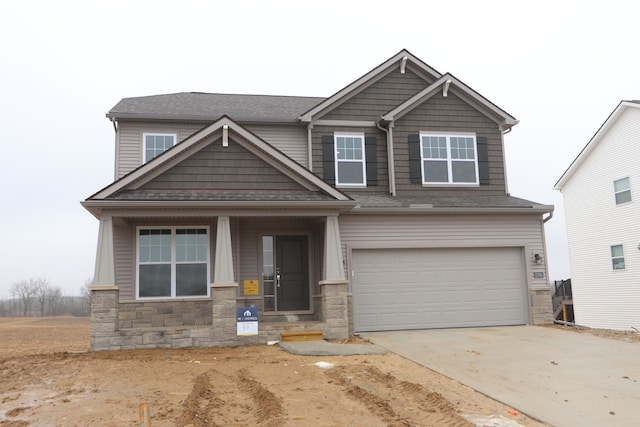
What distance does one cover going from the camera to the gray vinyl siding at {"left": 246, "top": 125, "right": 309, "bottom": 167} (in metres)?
15.0

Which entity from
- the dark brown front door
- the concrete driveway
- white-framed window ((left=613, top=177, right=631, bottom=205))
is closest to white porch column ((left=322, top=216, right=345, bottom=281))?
the concrete driveway

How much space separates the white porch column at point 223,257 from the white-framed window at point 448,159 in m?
5.88

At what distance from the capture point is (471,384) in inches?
301

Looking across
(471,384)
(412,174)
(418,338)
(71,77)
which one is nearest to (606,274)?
(412,174)

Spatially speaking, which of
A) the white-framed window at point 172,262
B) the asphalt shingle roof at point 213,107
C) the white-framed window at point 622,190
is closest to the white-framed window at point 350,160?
the asphalt shingle roof at point 213,107

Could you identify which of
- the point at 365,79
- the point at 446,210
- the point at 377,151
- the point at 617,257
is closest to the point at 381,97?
the point at 365,79

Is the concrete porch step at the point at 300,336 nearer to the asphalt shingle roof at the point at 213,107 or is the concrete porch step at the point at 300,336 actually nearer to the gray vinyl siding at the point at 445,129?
the gray vinyl siding at the point at 445,129

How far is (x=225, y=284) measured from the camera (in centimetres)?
1139

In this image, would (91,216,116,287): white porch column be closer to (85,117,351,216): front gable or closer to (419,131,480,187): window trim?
(85,117,351,216): front gable

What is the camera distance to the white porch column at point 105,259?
1115cm

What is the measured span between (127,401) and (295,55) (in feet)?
80.4

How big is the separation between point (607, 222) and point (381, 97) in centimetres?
1162

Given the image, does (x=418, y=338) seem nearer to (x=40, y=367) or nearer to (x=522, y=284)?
(x=522, y=284)

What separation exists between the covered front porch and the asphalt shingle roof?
320cm
